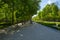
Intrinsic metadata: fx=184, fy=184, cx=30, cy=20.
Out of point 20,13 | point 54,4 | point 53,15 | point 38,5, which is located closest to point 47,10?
point 54,4

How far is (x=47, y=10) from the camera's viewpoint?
4931 inches

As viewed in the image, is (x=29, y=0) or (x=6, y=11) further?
(x=29, y=0)

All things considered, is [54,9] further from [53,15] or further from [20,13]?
[20,13]

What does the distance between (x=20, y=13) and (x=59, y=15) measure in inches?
1369

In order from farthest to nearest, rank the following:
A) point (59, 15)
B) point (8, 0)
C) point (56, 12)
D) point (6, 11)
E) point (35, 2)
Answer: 1. point (56, 12)
2. point (59, 15)
3. point (35, 2)
4. point (6, 11)
5. point (8, 0)

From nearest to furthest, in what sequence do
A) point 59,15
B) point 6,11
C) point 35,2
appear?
point 6,11 → point 35,2 → point 59,15

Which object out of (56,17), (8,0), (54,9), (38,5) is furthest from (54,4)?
(8,0)

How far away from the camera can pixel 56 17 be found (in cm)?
10106

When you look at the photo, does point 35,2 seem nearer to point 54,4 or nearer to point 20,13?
point 20,13

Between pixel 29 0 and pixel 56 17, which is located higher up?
pixel 29 0

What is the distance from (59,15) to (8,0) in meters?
63.2

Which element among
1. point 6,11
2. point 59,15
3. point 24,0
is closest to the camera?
point 6,11

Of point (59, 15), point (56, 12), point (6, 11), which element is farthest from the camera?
→ point (56, 12)

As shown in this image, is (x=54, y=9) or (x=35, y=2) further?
(x=54, y=9)
